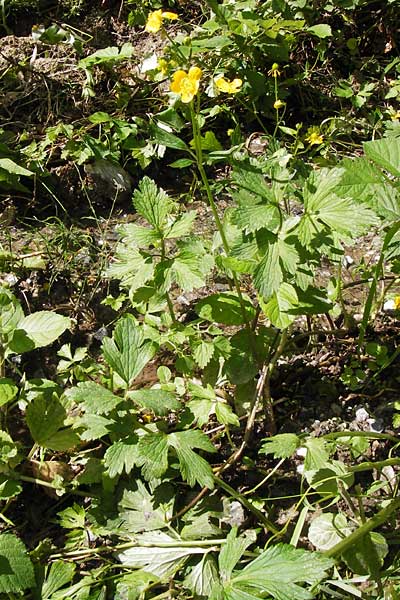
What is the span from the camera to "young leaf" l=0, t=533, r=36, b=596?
5.81 ft

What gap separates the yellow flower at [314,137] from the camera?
294 centimetres

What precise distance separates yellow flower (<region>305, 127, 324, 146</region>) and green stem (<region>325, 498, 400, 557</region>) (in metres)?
1.64

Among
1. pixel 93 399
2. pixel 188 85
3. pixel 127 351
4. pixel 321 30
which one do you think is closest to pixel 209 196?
pixel 188 85

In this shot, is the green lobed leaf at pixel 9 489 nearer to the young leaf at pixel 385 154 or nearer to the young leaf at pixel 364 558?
the young leaf at pixel 364 558

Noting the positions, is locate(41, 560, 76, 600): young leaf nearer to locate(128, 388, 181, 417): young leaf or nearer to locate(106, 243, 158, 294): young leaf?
locate(128, 388, 181, 417): young leaf

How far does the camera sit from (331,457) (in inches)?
81.8

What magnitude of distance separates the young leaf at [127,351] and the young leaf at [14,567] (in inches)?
19.7

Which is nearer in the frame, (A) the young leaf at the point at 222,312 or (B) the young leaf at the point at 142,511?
(B) the young leaf at the point at 142,511

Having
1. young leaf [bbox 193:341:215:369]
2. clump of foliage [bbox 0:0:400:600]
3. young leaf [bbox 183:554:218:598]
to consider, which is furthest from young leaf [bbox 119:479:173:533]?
young leaf [bbox 193:341:215:369]

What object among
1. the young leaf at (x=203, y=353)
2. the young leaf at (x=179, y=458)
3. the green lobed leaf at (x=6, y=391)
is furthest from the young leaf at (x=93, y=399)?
the young leaf at (x=203, y=353)

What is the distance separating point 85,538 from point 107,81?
215cm

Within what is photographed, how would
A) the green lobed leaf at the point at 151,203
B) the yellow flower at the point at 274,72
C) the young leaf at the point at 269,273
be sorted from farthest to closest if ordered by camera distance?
the yellow flower at the point at 274,72, the green lobed leaf at the point at 151,203, the young leaf at the point at 269,273

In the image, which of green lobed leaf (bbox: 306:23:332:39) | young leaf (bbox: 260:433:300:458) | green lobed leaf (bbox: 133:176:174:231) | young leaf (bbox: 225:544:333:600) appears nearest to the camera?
young leaf (bbox: 225:544:333:600)

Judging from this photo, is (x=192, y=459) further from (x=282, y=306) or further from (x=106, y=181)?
(x=106, y=181)
